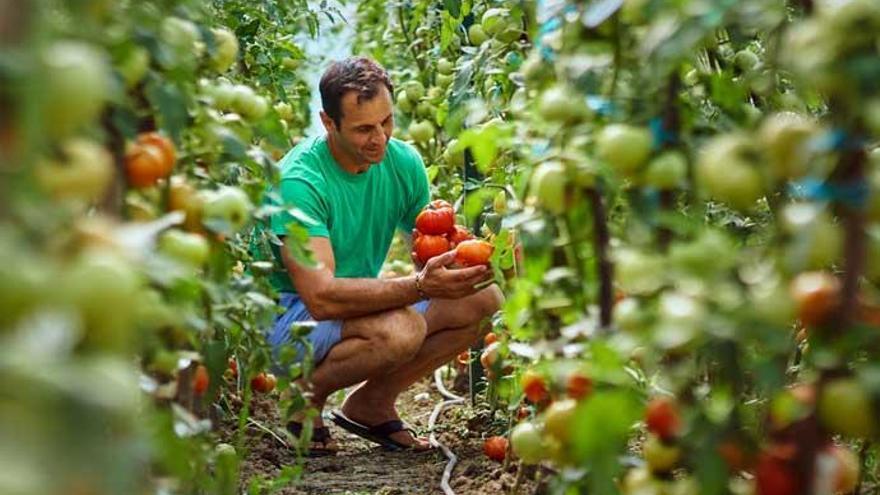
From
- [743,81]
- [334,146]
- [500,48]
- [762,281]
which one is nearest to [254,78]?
[334,146]

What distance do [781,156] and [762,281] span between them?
13 cm

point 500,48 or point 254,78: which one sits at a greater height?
point 500,48

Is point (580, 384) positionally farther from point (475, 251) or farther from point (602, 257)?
point (475, 251)

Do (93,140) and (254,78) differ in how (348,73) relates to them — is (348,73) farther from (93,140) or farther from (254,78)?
(93,140)

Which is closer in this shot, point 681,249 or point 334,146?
point 681,249

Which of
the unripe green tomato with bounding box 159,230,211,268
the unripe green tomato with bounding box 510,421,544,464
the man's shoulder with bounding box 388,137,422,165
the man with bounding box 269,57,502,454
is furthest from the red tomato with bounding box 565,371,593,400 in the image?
the man's shoulder with bounding box 388,137,422,165

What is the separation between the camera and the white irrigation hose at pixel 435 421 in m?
3.08

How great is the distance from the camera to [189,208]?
1578mm

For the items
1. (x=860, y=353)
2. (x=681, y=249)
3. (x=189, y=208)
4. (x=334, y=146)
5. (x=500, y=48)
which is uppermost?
(x=681, y=249)

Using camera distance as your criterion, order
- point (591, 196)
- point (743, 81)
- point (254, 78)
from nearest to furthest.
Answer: point (591, 196) < point (743, 81) < point (254, 78)

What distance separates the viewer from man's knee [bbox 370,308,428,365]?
3.39 m

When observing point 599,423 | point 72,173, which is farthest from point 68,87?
point 599,423

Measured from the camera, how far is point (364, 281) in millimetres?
3322

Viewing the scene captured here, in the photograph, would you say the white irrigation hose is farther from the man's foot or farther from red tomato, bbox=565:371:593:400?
red tomato, bbox=565:371:593:400
